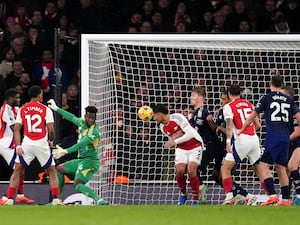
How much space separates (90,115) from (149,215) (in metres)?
4.00

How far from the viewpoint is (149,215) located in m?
14.7

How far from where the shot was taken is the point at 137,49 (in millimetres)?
20453

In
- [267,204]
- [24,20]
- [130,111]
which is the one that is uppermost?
[24,20]

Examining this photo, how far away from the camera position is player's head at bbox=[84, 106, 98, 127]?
18312 millimetres

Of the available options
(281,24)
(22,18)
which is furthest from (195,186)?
(22,18)

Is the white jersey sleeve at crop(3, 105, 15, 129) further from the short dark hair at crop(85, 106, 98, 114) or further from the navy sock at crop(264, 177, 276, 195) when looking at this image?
the navy sock at crop(264, 177, 276, 195)

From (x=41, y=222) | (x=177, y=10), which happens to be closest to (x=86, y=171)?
(x=41, y=222)

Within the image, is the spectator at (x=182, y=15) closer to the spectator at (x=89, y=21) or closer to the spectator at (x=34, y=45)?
the spectator at (x=89, y=21)

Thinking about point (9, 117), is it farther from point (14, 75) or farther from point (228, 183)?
point (228, 183)

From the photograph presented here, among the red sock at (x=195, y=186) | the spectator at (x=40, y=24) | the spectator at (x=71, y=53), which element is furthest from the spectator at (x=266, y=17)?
the red sock at (x=195, y=186)

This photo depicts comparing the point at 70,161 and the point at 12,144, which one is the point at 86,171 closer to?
the point at 70,161

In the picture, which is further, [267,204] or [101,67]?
[101,67]

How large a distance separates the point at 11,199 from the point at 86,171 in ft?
4.05

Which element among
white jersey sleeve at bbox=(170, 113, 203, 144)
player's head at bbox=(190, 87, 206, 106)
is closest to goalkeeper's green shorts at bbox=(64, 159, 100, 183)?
white jersey sleeve at bbox=(170, 113, 203, 144)
